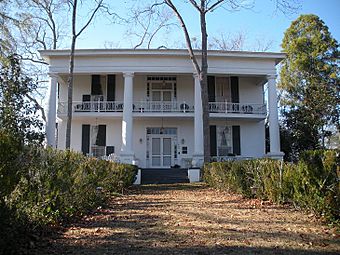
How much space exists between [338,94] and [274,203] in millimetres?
22435

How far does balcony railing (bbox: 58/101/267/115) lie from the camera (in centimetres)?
2289

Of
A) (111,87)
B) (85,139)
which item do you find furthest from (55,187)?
(111,87)

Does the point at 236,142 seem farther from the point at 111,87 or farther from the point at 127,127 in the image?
the point at 111,87

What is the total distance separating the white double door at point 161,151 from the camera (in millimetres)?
23719

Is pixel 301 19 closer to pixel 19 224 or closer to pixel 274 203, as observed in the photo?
pixel 274 203

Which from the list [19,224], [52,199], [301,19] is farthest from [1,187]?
[301,19]

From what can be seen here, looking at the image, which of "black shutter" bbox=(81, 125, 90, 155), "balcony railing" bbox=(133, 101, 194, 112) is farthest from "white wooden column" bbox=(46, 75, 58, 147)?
"balcony railing" bbox=(133, 101, 194, 112)

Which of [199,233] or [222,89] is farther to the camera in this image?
[222,89]

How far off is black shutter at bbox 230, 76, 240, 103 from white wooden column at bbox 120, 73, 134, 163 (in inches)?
292

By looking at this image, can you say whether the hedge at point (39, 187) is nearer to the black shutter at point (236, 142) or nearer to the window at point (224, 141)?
the window at point (224, 141)

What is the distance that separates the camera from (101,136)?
78.2 feet

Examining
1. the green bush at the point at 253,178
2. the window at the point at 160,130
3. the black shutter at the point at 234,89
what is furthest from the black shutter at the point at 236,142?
the green bush at the point at 253,178

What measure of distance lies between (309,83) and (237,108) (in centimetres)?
913

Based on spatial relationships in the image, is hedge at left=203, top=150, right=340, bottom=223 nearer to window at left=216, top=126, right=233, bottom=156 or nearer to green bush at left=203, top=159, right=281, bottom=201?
green bush at left=203, top=159, right=281, bottom=201
